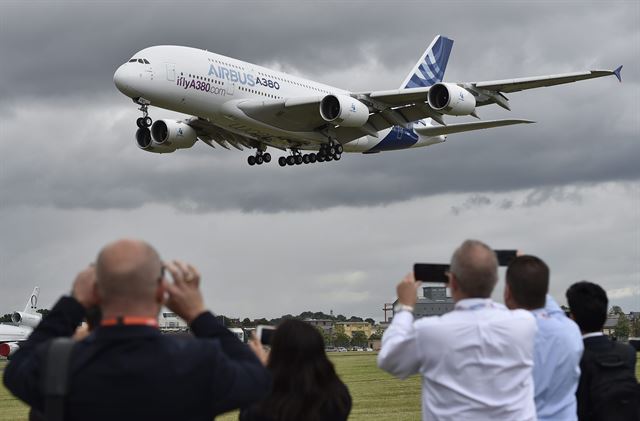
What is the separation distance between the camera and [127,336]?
3.81 meters

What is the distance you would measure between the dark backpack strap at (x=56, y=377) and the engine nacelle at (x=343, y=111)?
3508cm

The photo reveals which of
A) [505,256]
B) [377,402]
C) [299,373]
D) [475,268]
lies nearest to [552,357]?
[505,256]

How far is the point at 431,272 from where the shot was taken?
5.18 m

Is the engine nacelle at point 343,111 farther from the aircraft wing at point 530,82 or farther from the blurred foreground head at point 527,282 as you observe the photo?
the blurred foreground head at point 527,282

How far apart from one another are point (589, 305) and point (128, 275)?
3.79 metres

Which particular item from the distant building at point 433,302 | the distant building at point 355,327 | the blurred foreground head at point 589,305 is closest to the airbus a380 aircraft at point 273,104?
the blurred foreground head at point 589,305

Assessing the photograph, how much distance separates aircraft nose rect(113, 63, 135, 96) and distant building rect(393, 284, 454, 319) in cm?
3205

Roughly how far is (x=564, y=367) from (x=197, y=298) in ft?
9.66

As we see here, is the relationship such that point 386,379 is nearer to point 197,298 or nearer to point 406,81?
point 197,298

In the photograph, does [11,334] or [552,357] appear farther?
[11,334]

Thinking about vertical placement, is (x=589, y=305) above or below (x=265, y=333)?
above

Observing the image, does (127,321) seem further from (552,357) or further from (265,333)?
(552,357)

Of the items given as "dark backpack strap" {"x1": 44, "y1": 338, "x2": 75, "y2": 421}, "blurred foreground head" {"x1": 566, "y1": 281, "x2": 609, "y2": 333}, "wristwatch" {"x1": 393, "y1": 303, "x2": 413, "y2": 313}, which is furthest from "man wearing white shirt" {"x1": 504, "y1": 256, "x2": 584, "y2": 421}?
"dark backpack strap" {"x1": 44, "y1": 338, "x2": 75, "y2": 421}

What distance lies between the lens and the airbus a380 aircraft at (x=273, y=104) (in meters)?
36.9
